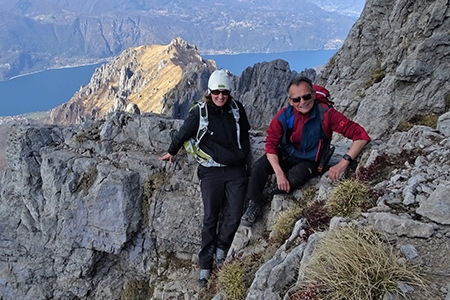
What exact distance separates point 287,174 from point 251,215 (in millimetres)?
1524

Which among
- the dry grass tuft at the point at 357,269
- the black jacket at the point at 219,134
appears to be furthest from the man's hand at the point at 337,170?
the black jacket at the point at 219,134

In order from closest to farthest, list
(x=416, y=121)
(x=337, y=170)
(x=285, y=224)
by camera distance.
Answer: (x=285, y=224) → (x=337, y=170) → (x=416, y=121)

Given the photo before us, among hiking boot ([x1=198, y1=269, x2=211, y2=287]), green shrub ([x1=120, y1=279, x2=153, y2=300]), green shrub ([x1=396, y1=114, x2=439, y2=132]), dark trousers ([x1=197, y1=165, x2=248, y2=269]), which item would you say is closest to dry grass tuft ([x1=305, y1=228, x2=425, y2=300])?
dark trousers ([x1=197, y1=165, x2=248, y2=269])

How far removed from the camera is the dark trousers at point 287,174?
693 cm

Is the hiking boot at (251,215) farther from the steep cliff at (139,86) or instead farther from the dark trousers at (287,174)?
the steep cliff at (139,86)

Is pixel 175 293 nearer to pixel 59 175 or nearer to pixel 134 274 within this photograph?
pixel 134 274

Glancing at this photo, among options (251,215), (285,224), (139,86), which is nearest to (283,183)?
(285,224)

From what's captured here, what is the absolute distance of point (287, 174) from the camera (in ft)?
23.9

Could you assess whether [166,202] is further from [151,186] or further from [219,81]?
[219,81]

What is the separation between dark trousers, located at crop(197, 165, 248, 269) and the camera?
25.3ft

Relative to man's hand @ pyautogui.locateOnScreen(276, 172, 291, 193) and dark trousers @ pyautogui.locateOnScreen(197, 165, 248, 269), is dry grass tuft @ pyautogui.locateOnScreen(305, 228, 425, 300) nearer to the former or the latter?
man's hand @ pyautogui.locateOnScreen(276, 172, 291, 193)

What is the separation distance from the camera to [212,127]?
25.8 feet

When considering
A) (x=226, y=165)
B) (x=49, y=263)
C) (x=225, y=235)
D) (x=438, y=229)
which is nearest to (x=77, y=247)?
(x=49, y=263)

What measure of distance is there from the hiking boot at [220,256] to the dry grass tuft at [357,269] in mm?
4264
